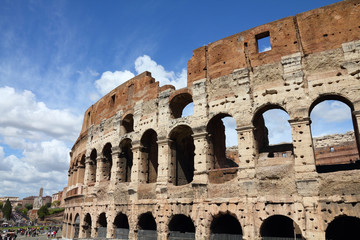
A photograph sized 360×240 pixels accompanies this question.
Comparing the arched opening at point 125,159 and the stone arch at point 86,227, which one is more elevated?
the arched opening at point 125,159

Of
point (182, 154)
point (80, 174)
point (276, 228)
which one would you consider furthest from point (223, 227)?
point (80, 174)

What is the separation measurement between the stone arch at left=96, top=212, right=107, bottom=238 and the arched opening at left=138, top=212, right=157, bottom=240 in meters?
2.80

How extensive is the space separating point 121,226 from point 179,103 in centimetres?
755

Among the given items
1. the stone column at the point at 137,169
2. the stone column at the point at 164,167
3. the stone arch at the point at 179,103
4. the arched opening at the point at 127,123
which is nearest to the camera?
the stone column at the point at 164,167

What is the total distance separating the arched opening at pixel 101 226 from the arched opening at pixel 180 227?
4.97 meters

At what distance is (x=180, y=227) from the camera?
43.2ft

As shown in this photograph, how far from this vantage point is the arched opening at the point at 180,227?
38.7 feet

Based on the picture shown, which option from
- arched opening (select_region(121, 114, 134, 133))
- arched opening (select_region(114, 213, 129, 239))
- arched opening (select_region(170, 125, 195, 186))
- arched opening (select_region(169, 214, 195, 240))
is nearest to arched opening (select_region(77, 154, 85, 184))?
arched opening (select_region(121, 114, 134, 133))

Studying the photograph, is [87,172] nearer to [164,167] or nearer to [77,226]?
[77,226]

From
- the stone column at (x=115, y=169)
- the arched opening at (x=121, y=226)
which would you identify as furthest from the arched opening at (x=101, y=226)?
the stone column at (x=115, y=169)

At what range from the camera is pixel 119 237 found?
574 inches

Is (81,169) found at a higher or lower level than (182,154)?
higher

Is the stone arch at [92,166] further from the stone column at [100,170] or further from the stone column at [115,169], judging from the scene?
the stone column at [115,169]

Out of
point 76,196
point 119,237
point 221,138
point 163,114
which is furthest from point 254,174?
point 76,196
